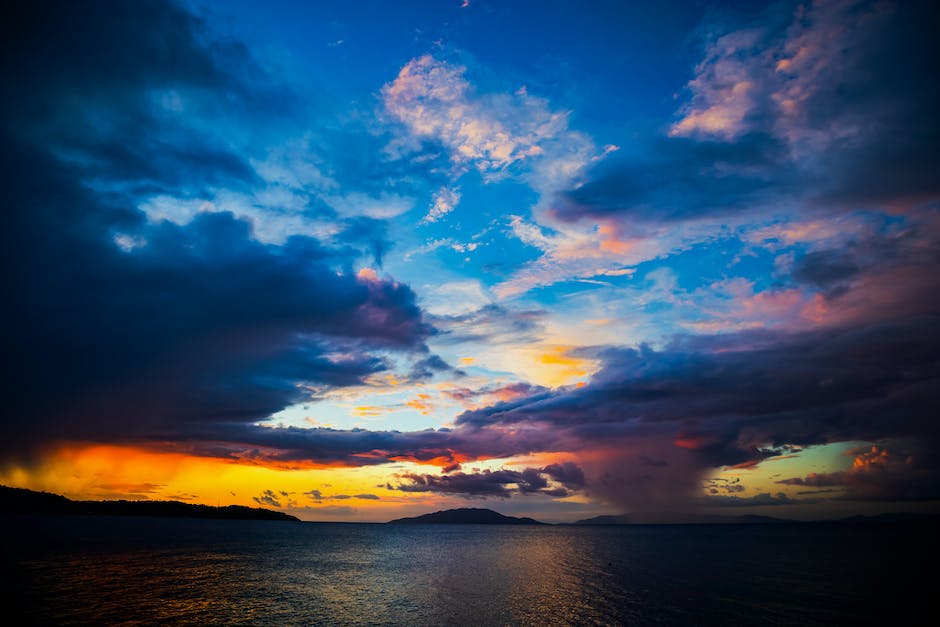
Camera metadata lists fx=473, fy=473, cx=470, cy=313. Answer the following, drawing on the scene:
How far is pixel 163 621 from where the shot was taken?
155 feet

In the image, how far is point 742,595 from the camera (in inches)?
2601

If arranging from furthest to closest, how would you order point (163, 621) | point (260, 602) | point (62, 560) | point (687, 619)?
1. point (62, 560)
2. point (260, 602)
3. point (687, 619)
4. point (163, 621)

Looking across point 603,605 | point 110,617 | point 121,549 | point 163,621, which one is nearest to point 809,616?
point 603,605

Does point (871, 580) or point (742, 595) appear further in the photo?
point (871, 580)

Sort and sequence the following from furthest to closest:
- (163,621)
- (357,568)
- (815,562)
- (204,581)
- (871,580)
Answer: (815,562), (357,568), (871,580), (204,581), (163,621)

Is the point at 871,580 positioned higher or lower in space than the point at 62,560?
lower

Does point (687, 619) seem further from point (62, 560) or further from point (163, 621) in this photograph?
point (62, 560)

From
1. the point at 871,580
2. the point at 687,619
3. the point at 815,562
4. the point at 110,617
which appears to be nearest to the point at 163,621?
the point at 110,617

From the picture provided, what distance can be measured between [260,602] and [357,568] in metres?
42.4

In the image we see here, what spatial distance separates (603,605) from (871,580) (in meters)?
56.2

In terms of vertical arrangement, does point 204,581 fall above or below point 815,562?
above

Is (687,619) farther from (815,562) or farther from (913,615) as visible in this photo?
(815,562)

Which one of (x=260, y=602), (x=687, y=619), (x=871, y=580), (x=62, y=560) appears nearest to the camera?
(x=687, y=619)

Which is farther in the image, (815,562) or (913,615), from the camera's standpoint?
(815,562)
